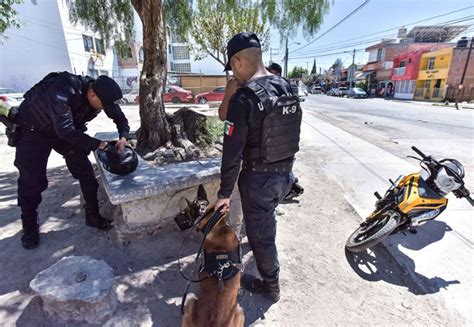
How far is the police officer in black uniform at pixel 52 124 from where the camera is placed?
232cm

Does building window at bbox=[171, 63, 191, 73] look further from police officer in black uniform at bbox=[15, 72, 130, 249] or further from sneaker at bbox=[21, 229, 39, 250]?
sneaker at bbox=[21, 229, 39, 250]

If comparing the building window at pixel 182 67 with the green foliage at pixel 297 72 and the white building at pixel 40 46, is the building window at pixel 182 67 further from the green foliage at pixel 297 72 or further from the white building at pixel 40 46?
the green foliage at pixel 297 72

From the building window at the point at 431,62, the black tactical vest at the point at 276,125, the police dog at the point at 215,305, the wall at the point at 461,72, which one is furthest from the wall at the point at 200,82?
the police dog at the point at 215,305

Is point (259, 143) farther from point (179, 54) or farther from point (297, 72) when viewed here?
point (297, 72)

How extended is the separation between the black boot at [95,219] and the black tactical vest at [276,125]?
1.93m

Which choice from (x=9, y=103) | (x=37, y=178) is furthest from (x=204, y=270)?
(x=9, y=103)

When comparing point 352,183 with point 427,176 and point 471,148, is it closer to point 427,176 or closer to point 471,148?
point 427,176

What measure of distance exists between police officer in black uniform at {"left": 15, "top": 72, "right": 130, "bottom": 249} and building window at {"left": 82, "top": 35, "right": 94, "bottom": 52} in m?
28.4

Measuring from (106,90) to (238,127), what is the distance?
148 cm

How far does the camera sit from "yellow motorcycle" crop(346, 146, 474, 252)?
2.64m

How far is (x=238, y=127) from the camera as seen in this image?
1.74 meters

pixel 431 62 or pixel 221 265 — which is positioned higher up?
pixel 431 62

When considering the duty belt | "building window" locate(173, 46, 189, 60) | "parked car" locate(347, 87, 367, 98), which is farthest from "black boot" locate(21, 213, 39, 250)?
"building window" locate(173, 46, 189, 60)

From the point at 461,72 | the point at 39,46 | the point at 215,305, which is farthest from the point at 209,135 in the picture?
the point at 461,72
